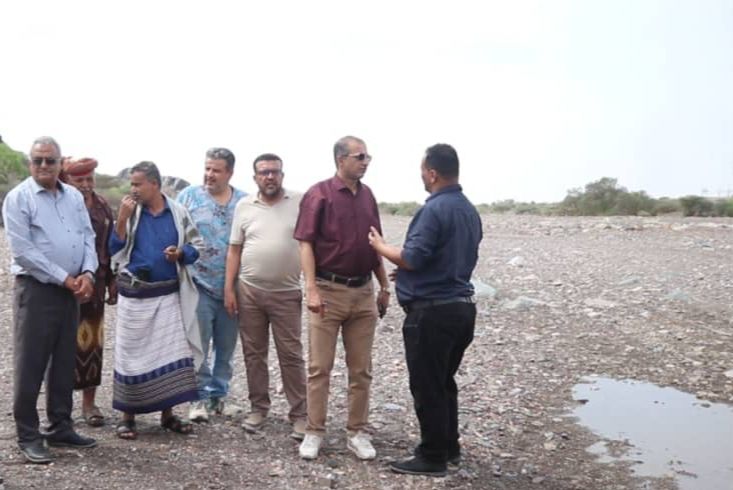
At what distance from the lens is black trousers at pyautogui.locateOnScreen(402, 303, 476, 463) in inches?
181

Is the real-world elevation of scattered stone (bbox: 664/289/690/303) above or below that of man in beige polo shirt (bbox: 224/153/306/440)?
below

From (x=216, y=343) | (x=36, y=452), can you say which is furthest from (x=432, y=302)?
(x=36, y=452)

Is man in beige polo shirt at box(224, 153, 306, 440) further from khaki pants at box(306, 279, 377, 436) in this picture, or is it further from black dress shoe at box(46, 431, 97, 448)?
black dress shoe at box(46, 431, 97, 448)

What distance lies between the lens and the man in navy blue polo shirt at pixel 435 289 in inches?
180

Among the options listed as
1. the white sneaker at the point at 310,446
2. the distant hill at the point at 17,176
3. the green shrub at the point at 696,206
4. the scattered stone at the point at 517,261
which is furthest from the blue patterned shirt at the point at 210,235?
the green shrub at the point at 696,206

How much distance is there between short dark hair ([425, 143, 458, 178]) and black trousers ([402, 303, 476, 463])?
0.77 meters

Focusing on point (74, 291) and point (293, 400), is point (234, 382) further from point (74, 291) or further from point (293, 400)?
point (74, 291)

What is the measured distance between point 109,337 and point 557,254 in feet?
31.0

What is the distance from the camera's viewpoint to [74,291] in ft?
15.2

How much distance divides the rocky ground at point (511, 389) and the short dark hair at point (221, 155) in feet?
6.01

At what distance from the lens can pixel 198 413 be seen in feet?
18.1

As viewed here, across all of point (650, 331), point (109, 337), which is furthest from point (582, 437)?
point (109, 337)

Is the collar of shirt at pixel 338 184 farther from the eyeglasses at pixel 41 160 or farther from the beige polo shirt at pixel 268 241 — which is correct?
the eyeglasses at pixel 41 160

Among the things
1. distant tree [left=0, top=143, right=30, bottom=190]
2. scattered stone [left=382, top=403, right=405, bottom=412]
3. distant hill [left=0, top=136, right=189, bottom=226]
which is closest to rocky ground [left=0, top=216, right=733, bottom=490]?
scattered stone [left=382, top=403, right=405, bottom=412]
